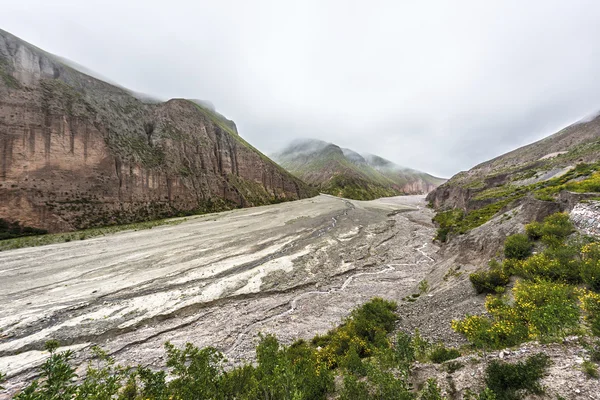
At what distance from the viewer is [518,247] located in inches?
479

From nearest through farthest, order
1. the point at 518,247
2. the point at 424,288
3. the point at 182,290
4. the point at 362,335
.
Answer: the point at 362,335, the point at 518,247, the point at 424,288, the point at 182,290

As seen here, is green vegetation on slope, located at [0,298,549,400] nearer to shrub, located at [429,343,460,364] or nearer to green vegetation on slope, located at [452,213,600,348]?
shrub, located at [429,343,460,364]

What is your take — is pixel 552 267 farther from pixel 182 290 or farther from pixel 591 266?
pixel 182 290

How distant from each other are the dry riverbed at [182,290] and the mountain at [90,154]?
1620cm

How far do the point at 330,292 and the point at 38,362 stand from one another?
15819 mm

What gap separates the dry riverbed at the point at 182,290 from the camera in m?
11.5

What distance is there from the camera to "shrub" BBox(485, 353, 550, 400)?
484 centimetres

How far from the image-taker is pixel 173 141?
204 ft

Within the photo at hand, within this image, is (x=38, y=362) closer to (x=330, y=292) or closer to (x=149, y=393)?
(x=149, y=393)

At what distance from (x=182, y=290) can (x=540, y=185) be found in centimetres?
4051

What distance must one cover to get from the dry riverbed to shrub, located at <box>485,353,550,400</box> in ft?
27.2

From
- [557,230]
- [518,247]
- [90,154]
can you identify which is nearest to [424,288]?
[518,247]

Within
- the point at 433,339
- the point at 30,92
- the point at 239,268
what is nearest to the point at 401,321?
the point at 433,339

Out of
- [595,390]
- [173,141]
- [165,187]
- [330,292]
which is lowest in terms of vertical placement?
[330,292]
